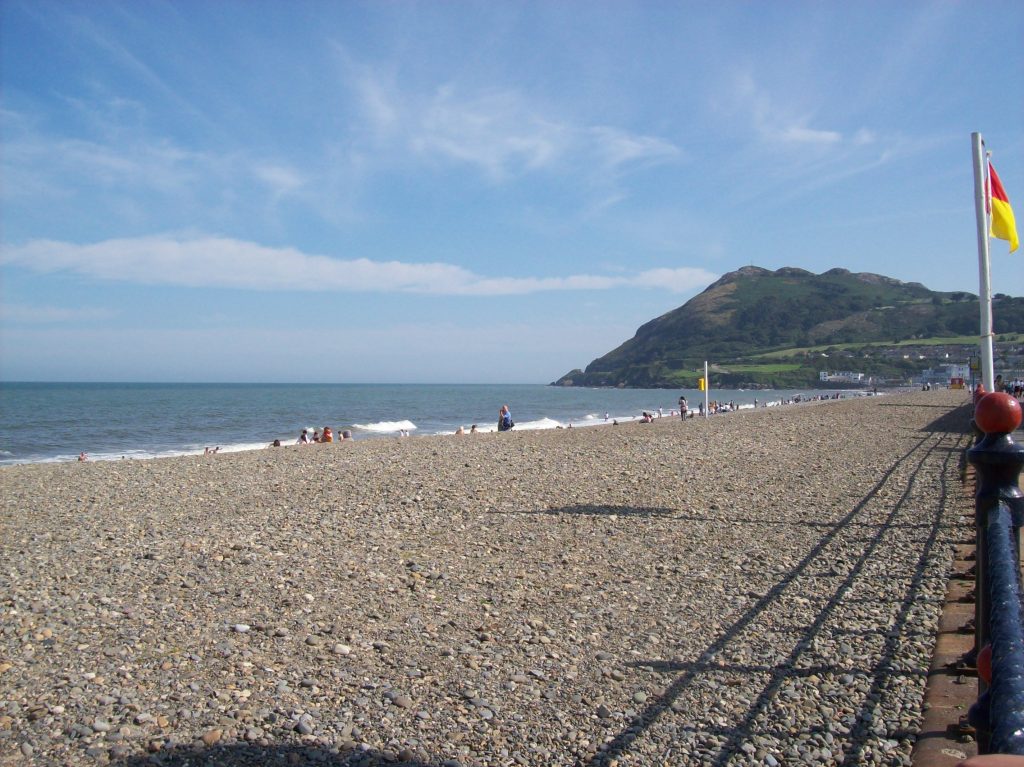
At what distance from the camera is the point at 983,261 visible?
701cm

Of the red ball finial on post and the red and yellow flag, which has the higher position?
the red and yellow flag

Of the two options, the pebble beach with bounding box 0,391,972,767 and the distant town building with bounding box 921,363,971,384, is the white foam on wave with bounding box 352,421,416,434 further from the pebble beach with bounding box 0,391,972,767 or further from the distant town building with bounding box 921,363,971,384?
the distant town building with bounding box 921,363,971,384

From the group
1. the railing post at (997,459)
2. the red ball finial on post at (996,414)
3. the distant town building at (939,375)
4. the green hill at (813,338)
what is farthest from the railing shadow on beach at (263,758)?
the green hill at (813,338)

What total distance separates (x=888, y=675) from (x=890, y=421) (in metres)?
27.8

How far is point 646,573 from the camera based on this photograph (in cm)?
689

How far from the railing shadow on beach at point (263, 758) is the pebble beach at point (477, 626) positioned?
20 mm

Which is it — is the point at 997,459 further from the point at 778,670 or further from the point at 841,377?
the point at 841,377

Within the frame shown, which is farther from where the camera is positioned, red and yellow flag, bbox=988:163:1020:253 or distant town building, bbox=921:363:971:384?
distant town building, bbox=921:363:971:384

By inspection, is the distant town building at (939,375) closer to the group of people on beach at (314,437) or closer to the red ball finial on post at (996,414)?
the group of people on beach at (314,437)

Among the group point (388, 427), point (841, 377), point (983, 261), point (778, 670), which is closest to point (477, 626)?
point (778, 670)

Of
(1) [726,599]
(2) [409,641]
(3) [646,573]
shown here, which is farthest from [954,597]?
(2) [409,641]

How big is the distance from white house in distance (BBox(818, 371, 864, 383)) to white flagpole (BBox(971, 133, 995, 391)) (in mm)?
130827

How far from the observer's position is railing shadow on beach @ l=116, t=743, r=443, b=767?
354cm

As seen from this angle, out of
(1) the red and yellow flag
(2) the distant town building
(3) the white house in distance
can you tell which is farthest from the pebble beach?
(3) the white house in distance
